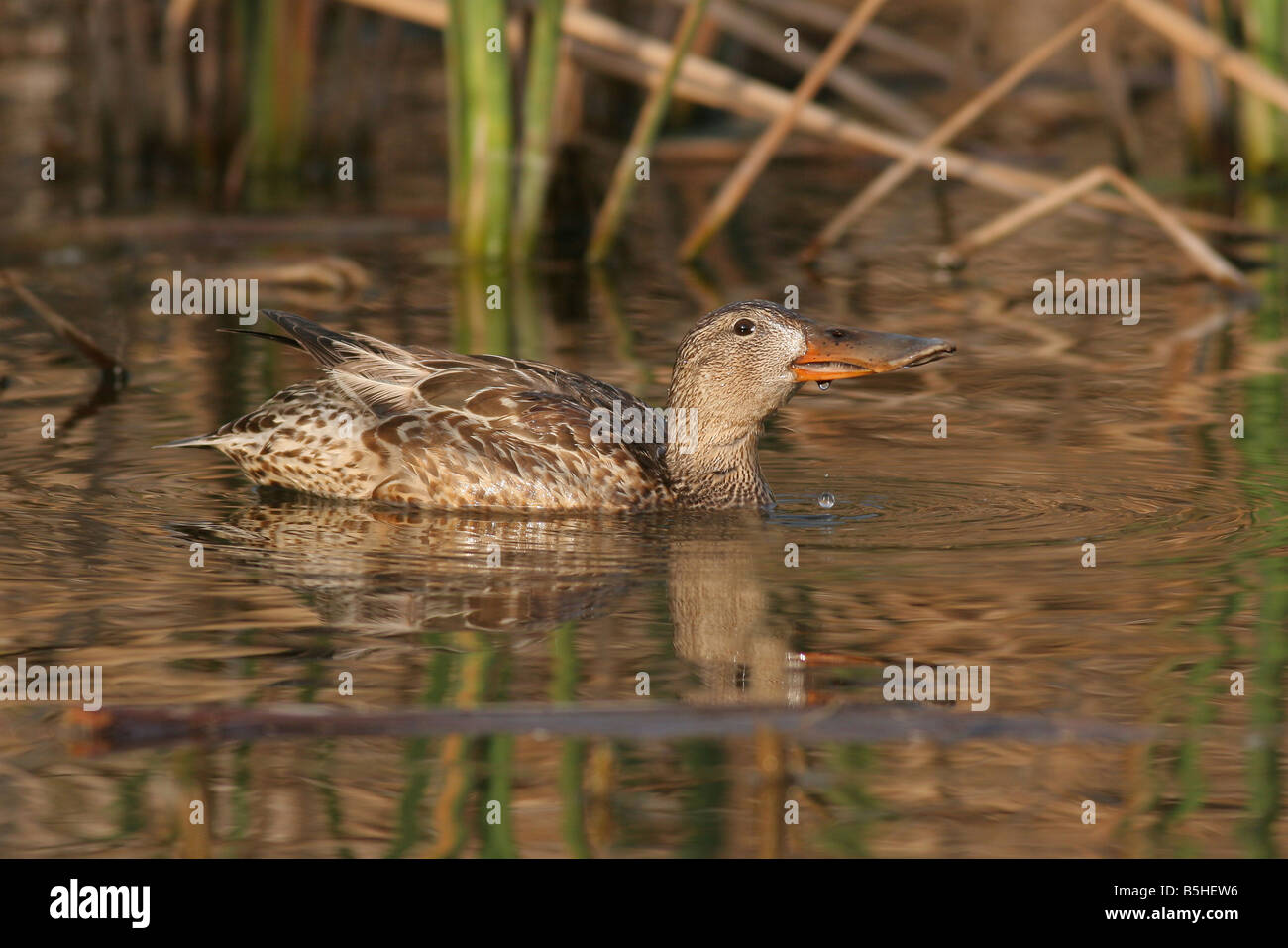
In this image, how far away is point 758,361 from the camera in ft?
25.6

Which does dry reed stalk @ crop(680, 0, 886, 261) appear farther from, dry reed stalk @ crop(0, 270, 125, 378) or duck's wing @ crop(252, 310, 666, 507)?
duck's wing @ crop(252, 310, 666, 507)

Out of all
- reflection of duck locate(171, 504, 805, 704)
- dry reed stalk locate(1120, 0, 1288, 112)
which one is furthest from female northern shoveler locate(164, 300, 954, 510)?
dry reed stalk locate(1120, 0, 1288, 112)

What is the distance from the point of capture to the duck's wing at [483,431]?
25.3ft

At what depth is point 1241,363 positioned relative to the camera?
10.4 meters

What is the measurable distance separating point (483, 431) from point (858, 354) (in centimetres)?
143

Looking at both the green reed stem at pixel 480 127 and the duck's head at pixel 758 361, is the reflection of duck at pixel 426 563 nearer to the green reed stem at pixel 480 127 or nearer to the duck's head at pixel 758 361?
the duck's head at pixel 758 361

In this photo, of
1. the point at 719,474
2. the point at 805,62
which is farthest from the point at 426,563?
the point at 805,62

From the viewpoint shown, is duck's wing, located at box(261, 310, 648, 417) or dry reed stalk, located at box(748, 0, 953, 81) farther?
dry reed stalk, located at box(748, 0, 953, 81)

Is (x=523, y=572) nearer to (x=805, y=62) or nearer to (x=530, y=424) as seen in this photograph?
(x=530, y=424)

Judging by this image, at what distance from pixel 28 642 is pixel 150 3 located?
11.7 meters

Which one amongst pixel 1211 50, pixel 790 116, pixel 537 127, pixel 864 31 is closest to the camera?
pixel 1211 50

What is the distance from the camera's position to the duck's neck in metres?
7.85

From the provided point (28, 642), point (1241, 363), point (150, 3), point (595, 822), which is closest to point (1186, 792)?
point (595, 822)

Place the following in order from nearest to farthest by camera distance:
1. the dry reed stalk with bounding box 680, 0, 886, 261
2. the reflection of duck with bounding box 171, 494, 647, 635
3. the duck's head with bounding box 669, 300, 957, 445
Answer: the reflection of duck with bounding box 171, 494, 647, 635, the duck's head with bounding box 669, 300, 957, 445, the dry reed stalk with bounding box 680, 0, 886, 261
